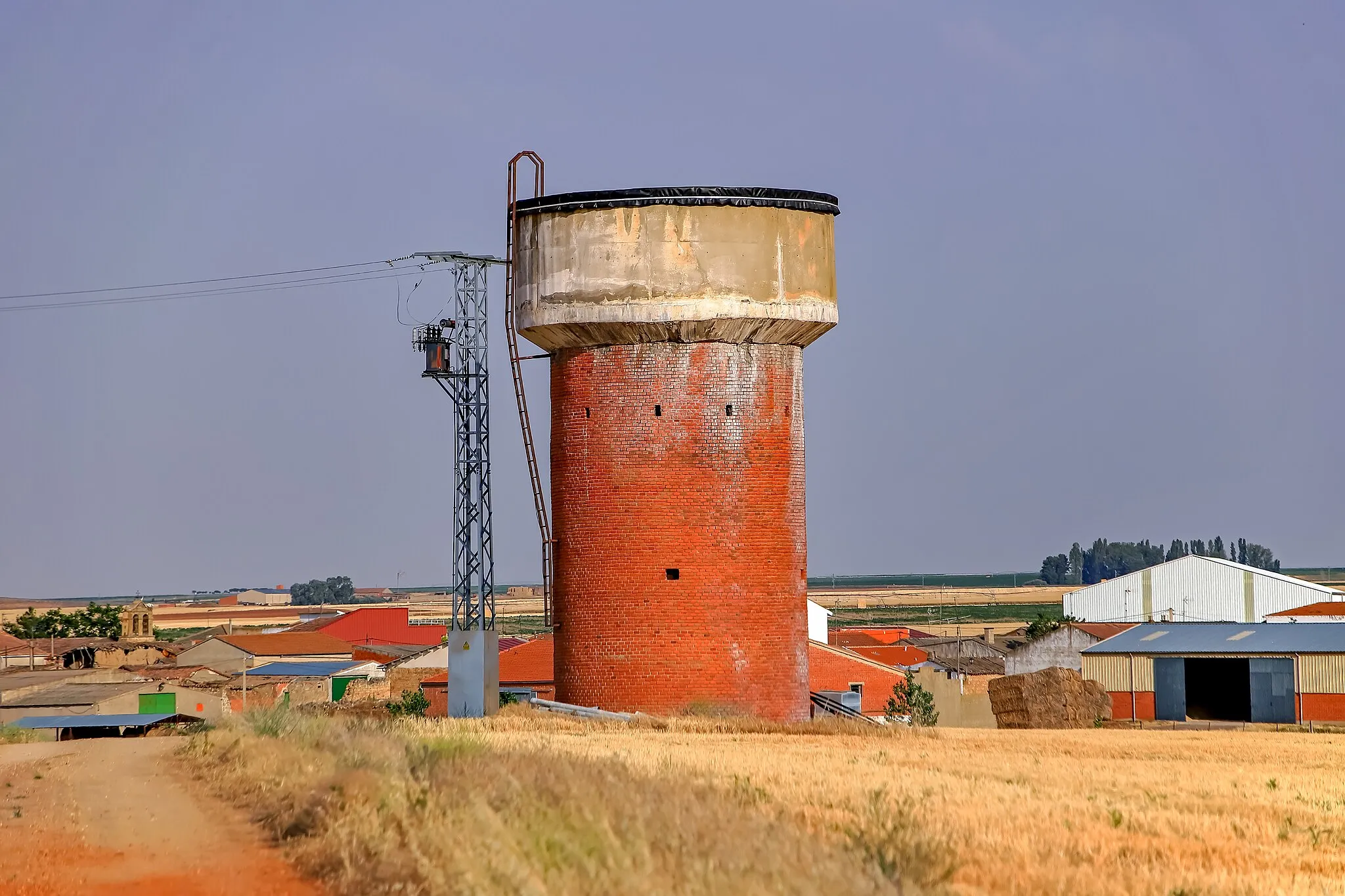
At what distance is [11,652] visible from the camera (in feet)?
277

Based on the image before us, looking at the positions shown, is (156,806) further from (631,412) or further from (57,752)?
(631,412)

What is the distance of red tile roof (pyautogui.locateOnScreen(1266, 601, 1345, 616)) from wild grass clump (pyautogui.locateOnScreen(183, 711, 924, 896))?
5475 cm

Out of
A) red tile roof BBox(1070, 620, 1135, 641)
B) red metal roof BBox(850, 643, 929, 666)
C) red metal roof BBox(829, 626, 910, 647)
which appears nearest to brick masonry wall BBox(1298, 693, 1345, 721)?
red tile roof BBox(1070, 620, 1135, 641)

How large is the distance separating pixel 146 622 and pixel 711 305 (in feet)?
293

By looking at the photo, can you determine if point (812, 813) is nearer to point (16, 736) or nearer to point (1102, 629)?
point (16, 736)

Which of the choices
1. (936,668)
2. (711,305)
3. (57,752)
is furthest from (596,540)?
(936,668)

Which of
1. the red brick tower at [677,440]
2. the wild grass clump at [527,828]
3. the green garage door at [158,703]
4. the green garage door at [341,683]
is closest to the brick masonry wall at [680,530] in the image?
the red brick tower at [677,440]

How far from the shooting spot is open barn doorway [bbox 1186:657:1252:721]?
50656 mm

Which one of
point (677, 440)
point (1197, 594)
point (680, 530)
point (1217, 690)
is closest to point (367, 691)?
point (1217, 690)

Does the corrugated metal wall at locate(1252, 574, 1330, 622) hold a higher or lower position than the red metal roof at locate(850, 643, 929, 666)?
higher

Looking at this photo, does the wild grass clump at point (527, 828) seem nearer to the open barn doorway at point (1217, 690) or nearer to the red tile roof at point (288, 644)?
the open barn doorway at point (1217, 690)

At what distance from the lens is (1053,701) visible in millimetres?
48094

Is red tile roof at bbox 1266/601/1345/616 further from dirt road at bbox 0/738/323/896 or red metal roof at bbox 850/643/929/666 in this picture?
dirt road at bbox 0/738/323/896

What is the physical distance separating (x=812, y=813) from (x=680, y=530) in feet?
48.2
